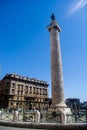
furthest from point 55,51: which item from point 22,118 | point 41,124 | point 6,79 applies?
point 6,79

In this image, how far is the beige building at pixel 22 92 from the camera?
164 feet

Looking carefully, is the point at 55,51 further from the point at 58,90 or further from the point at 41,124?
the point at 41,124

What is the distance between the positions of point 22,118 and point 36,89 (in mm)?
44962

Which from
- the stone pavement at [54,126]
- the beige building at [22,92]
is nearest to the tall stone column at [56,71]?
the stone pavement at [54,126]

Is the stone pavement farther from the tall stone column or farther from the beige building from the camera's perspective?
the beige building

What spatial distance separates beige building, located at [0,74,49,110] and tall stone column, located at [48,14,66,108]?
107ft

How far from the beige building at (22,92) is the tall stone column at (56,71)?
1287 inches

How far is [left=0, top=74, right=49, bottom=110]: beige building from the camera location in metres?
50.1

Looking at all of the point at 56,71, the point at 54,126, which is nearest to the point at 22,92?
the point at 56,71

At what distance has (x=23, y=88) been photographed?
55.1 meters

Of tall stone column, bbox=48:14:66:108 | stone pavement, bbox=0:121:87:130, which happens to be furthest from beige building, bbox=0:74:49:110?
stone pavement, bbox=0:121:87:130

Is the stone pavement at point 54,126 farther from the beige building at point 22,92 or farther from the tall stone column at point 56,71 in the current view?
the beige building at point 22,92

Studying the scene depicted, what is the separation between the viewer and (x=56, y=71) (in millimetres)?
20688

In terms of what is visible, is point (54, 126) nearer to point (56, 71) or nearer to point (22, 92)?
point (56, 71)
